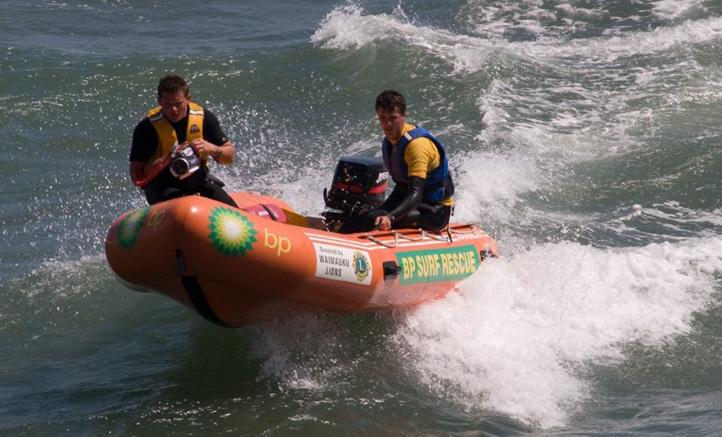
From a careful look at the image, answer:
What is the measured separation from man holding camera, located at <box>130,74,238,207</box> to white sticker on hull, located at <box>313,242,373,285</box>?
0.86 metres

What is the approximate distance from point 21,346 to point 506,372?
314 centimetres

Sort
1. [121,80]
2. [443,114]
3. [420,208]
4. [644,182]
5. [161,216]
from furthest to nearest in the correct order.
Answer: [121,80] → [443,114] → [644,182] → [420,208] → [161,216]

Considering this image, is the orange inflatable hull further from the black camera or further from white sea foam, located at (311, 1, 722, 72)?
white sea foam, located at (311, 1, 722, 72)

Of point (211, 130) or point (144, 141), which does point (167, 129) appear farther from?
point (211, 130)

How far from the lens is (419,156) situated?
6.71 m

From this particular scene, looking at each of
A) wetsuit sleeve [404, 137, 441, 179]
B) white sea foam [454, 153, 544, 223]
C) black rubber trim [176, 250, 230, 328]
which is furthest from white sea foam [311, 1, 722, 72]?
black rubber trim [176, 250, 230, 328]

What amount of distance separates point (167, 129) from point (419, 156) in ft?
5.04

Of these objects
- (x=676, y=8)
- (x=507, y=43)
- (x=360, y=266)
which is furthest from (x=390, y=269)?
(x=676, y=8)

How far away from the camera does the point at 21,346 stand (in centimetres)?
710

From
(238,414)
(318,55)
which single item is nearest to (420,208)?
(238,414)

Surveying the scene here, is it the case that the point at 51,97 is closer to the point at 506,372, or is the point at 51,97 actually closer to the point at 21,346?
the point at 21,346

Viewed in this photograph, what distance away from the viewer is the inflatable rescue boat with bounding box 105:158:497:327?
5598 mm

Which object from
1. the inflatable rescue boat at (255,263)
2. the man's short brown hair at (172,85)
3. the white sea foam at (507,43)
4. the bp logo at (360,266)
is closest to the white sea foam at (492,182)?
the inflatable rescue boat at (255,263)

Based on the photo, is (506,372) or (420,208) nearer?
(506,372)
